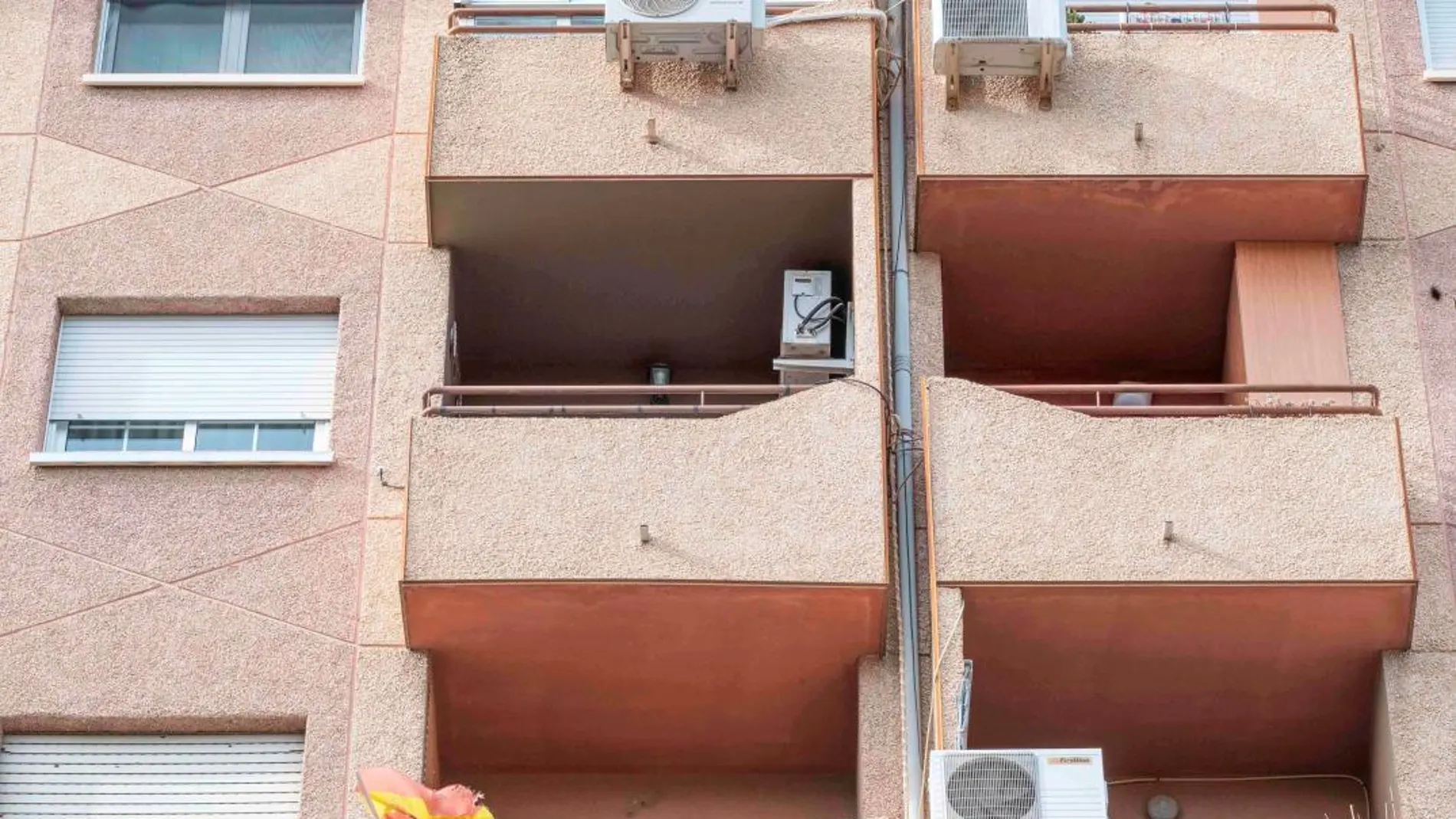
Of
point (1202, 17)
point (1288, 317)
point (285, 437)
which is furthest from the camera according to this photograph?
point (1202, 17)

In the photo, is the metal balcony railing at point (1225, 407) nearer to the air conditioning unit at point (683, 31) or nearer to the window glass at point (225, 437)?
the air conditioning unit at point (683, 31)

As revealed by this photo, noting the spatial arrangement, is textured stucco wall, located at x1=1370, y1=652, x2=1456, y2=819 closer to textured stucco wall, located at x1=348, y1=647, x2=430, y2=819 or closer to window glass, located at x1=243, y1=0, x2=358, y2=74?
textured stucco wall, located at x1=348, y1=647, x2=430, y2=819

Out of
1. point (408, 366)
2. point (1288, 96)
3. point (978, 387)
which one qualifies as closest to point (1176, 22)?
point (1288, 96)

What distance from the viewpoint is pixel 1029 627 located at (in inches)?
474

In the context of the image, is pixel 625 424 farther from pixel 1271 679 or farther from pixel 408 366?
pixel 1271 679

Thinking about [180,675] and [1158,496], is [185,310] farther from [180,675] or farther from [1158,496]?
[1158,496]

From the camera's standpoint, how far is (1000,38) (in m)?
13.2

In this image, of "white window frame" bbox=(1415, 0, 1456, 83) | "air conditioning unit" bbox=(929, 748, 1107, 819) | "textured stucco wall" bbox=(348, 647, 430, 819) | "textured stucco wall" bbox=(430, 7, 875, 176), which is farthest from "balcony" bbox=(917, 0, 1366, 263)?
"textured stucco wall" bbox=(348, 647, 430, 819)

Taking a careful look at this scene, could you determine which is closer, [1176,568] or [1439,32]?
[1176,568]

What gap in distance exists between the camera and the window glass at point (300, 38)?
568 inches

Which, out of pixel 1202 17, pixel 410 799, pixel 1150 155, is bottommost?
pixel 410 799

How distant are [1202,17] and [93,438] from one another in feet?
25.2

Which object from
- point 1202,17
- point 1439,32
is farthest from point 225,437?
point 1439,32

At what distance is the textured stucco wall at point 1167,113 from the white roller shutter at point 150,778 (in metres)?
5.18
